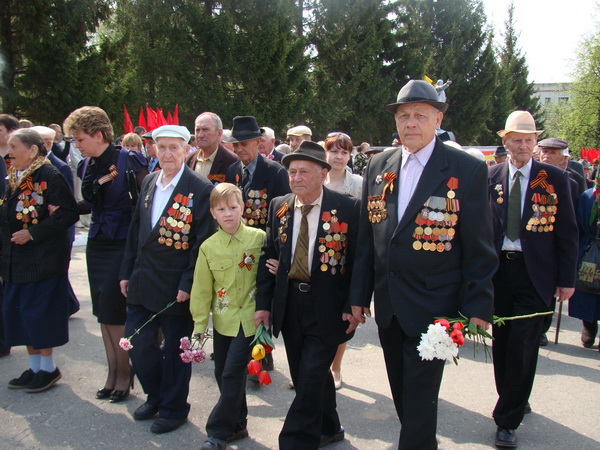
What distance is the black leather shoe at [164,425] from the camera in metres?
3.66

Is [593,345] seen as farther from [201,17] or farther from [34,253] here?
[201,17]

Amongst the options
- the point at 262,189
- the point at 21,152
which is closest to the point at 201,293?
the point at 262,189

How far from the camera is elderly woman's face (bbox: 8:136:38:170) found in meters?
4.30

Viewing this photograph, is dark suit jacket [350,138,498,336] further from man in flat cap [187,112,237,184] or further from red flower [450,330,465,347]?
man in flat cap [187,112,237,184]

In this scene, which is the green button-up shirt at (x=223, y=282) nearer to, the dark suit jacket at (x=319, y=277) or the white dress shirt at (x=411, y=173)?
the dark suit jacket at (x=319, y=277)

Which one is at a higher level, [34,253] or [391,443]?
[34,253]

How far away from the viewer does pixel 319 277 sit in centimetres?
319

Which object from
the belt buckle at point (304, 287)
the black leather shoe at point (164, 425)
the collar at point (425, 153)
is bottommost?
the black leather shoe at point (164, 425)

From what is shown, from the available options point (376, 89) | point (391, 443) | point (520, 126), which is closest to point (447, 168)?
point (520, 126)

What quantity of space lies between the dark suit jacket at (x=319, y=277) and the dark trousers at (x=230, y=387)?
27 centimetres

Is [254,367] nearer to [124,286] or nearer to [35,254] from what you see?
[124,286]

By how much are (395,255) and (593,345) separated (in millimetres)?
Result: 4062

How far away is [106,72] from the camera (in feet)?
61.9

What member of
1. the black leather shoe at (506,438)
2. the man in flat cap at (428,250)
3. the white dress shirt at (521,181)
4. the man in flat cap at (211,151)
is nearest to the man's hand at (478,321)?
the man in flat cap at (428,250)
